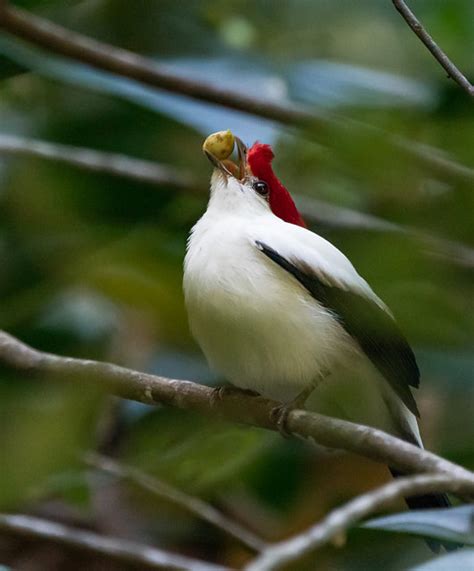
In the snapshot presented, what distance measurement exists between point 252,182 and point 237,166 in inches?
3.3

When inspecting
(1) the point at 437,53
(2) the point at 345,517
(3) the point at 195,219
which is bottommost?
(3) the point at 195,219

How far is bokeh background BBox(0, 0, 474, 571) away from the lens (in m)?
1.55

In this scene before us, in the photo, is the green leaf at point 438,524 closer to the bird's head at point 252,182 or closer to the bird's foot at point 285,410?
the bird's foot at point 285,410

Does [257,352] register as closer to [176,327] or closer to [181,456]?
[181,456]

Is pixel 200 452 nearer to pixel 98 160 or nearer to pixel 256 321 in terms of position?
pixel 256 321

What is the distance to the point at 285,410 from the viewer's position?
255 centimetres

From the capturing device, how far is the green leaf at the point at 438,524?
2.06 m

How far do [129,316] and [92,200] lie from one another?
Answer: 5.68ft

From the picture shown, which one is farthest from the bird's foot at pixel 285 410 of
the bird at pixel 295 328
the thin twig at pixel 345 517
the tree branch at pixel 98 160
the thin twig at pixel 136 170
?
the tree branch at pixel 98 160

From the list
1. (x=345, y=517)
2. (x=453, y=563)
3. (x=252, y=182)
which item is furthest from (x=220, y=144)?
(x=345, y=517)

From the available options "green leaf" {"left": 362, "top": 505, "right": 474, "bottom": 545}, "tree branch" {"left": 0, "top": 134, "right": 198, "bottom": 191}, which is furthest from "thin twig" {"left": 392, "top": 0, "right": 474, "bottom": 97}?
"tree branch" {"left": 0, "top": 134, "right": 198, "bottom": 191}

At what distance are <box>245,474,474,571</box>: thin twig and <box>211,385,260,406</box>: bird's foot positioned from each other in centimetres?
102

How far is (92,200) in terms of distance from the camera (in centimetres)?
354

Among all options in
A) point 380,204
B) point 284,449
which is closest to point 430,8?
point 380,204
